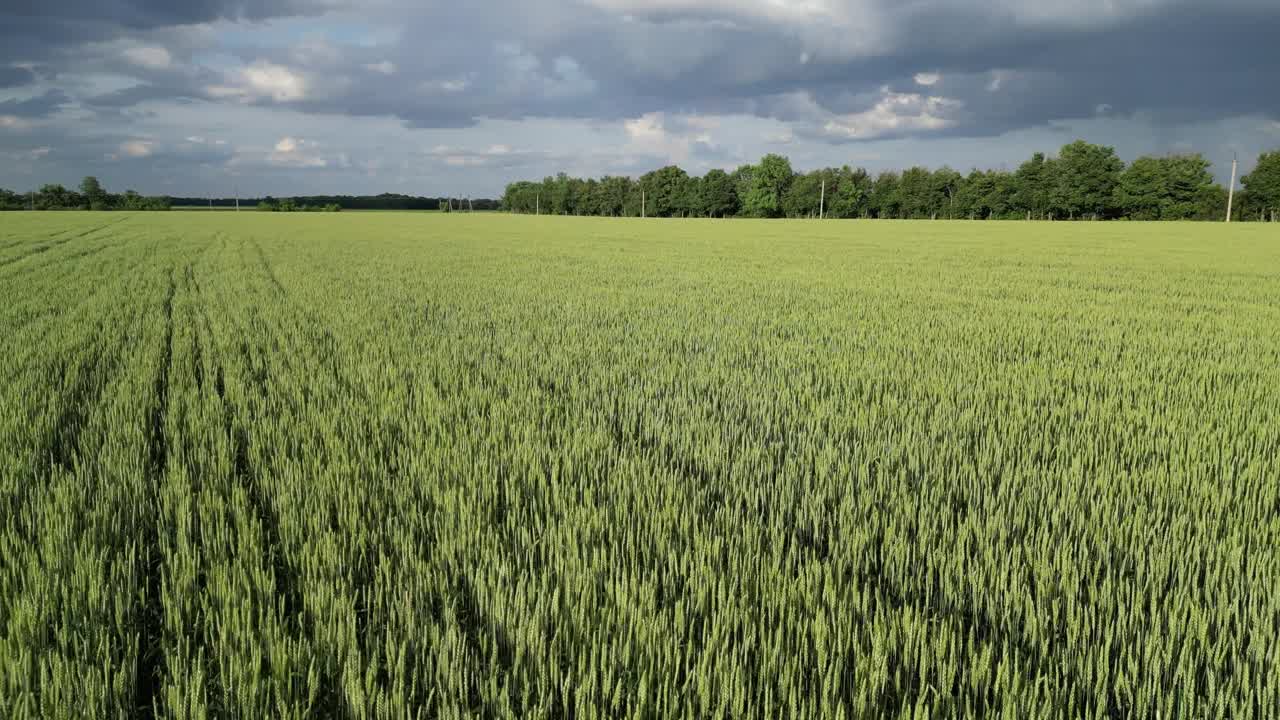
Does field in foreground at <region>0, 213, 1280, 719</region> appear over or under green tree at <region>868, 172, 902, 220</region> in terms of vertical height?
under

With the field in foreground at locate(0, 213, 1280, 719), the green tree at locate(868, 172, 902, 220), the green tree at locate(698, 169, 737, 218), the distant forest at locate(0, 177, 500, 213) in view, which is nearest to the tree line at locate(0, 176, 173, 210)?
the distant forest at locate(0, 177, 500, 213)

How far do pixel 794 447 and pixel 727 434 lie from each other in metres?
0.44

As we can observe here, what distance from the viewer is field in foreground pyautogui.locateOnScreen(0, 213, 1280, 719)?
2.14 m

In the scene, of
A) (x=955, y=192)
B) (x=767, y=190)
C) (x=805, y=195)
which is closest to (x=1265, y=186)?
(x=955, y=192)

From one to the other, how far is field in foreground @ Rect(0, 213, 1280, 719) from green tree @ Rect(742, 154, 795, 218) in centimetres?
11069

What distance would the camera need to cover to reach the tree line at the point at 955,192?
7881 cm

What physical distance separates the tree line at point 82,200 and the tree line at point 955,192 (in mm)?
66853

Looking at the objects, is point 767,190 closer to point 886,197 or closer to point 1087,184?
point 886,197

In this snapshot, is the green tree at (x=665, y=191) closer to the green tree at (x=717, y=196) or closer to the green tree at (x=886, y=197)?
the green tree at (x=717, y=196)

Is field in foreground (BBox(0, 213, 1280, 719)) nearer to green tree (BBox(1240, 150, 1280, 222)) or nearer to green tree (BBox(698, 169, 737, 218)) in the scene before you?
green tree (BBox(1240, 150, 1280, 222))

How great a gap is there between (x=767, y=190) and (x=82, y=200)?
111 metres

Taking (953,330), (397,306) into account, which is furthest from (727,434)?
(397,306)

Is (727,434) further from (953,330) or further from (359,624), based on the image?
(953,330)

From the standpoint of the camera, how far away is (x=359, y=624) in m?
2.61
